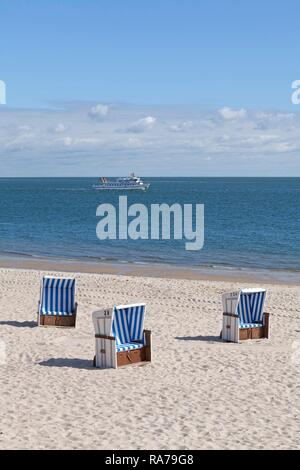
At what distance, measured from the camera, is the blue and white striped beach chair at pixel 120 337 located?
34.9 ft

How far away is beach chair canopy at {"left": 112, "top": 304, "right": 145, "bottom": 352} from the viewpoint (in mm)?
10758

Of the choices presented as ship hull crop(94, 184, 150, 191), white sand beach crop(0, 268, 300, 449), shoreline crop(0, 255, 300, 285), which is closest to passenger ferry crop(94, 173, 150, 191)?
ship hull crop(94, 184, 150, 191)

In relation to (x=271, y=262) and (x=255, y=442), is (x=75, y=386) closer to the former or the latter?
(x=255, y=442)

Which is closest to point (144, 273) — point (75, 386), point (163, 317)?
point (163, 317)

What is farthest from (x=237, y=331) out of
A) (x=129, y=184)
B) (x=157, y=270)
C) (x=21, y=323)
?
(x=129, y=184)

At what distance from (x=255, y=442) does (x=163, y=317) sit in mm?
7898

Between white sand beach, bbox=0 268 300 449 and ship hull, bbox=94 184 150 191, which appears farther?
ship hull, bbox=94 184 150 191

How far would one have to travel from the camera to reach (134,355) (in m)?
10.9

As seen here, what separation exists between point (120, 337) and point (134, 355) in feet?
1.20

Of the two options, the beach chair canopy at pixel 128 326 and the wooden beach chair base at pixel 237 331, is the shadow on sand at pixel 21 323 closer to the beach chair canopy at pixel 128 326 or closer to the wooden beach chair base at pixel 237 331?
the beach chair canopy at pixel 128 326

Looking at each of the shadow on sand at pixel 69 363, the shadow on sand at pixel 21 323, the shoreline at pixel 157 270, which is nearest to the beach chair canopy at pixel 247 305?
the shadow on sand at pixel 69 363

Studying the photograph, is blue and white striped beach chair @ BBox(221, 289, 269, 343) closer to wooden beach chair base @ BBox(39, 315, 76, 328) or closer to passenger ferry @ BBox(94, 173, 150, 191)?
wooden beach chair base @ BBox(39, 315, 76, 328)

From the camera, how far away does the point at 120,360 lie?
35.1ft
